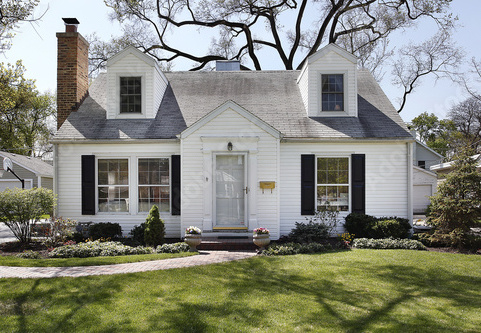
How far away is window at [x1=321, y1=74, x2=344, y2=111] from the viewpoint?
40.1 feet

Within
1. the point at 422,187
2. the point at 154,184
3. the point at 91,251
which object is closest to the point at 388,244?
the point at 154,184

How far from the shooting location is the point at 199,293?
5.75 meters

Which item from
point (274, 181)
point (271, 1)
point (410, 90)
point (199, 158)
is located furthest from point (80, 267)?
point (410, 90)

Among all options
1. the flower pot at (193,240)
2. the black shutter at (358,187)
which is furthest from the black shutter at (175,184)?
the black shutter at (358,187)

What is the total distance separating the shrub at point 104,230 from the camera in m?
10.5

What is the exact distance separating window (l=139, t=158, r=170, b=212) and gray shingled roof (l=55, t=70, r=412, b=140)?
0.89m

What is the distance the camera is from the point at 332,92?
12211mm

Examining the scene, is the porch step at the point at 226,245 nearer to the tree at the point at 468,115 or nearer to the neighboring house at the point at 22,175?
the neighboring house at the point at 22,175

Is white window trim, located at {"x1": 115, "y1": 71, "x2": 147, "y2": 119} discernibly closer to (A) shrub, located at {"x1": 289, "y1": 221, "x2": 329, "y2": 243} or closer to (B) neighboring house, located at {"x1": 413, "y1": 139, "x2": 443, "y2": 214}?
(A) shrub, located at {"x1": 289, "y1": 221, "x2": 329, "y2": 243}

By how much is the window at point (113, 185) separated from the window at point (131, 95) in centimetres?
197

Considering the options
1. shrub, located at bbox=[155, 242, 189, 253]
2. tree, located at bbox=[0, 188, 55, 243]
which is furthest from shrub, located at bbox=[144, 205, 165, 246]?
tree, located at bbox=[0, 188, 55, 243]

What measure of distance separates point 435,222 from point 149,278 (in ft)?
25.1

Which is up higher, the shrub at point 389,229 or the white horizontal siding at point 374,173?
the white horizontal siding at point 374,173

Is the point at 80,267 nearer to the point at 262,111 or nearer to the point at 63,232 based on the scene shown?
the point at 63,232
